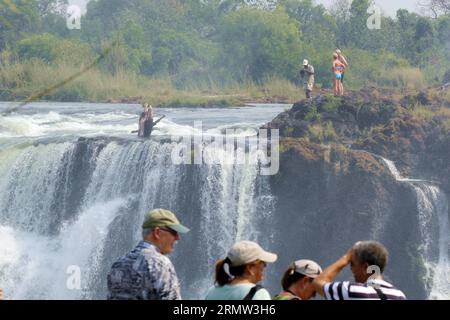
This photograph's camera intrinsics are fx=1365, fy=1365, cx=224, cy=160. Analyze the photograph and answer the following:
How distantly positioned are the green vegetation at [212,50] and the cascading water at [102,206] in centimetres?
1343

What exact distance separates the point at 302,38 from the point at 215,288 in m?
43.8

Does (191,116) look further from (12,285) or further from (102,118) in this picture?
(12,285)

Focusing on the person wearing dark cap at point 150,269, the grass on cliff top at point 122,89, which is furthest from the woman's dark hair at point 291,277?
the grass on cliff top at point 122,89

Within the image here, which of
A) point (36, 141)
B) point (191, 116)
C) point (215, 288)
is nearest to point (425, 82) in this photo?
point (191, 116)

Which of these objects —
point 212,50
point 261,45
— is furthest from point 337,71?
point 212,50

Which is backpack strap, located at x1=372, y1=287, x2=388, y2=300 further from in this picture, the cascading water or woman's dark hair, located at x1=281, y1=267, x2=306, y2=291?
the cascading water

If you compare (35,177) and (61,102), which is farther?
(61,102)

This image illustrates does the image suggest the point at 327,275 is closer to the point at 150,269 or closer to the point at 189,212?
the point at 150,269

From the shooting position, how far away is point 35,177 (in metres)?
28.6

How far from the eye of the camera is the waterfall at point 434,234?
2592 cm

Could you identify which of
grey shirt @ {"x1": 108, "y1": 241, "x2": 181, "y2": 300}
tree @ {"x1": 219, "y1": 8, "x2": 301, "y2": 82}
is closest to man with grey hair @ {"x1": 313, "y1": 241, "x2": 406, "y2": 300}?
grey shirt @ {"x1": 108, "y1": 241, "x2": 181, "y2": 300}

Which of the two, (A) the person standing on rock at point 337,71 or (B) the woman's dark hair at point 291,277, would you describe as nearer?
(B) the woman's dark hair at point 291,277

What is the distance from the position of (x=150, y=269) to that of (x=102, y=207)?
20.7 metres

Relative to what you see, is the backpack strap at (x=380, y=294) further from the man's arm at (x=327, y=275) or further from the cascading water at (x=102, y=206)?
the cascading water at (x=102, y=206)
